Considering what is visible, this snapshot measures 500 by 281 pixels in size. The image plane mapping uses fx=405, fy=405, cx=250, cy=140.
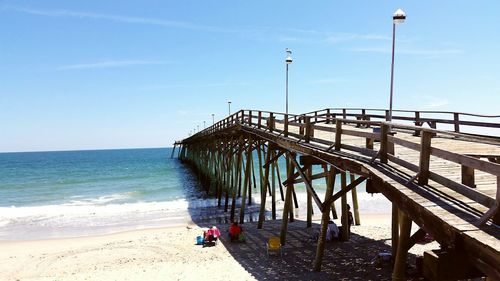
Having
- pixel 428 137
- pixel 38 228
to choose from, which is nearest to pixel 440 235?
pixel 428 137

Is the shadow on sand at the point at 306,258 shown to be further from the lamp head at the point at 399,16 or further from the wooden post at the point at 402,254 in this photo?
the lamp head at the point at 399,16

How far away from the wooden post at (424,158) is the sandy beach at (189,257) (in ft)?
16.3

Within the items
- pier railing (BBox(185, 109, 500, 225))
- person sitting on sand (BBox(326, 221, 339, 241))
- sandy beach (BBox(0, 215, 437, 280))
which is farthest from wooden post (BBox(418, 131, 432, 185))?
person sitting on sand (BBox(326, 221, 339, 241))

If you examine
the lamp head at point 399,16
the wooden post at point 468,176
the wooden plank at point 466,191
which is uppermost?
the lamp head at point 399,16

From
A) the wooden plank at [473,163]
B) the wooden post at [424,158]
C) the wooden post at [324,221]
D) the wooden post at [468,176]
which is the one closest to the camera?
the wooden plank at [473,163]

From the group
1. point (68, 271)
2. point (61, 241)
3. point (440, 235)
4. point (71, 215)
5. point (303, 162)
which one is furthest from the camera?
point (71, 215)

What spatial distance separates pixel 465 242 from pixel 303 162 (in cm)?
724

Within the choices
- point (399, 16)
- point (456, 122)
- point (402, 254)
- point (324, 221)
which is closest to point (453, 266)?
point (402, 254)

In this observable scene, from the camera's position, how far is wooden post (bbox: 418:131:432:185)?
203 inches

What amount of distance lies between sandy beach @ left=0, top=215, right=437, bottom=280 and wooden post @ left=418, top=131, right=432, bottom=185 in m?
4.97

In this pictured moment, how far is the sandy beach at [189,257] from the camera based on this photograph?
1041 centimetres

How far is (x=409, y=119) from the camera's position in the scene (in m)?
12.8

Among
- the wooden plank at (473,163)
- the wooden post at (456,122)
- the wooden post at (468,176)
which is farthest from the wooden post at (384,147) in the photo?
the wooden post at (456,122)

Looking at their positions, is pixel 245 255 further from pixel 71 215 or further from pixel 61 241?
pixel 71 215
